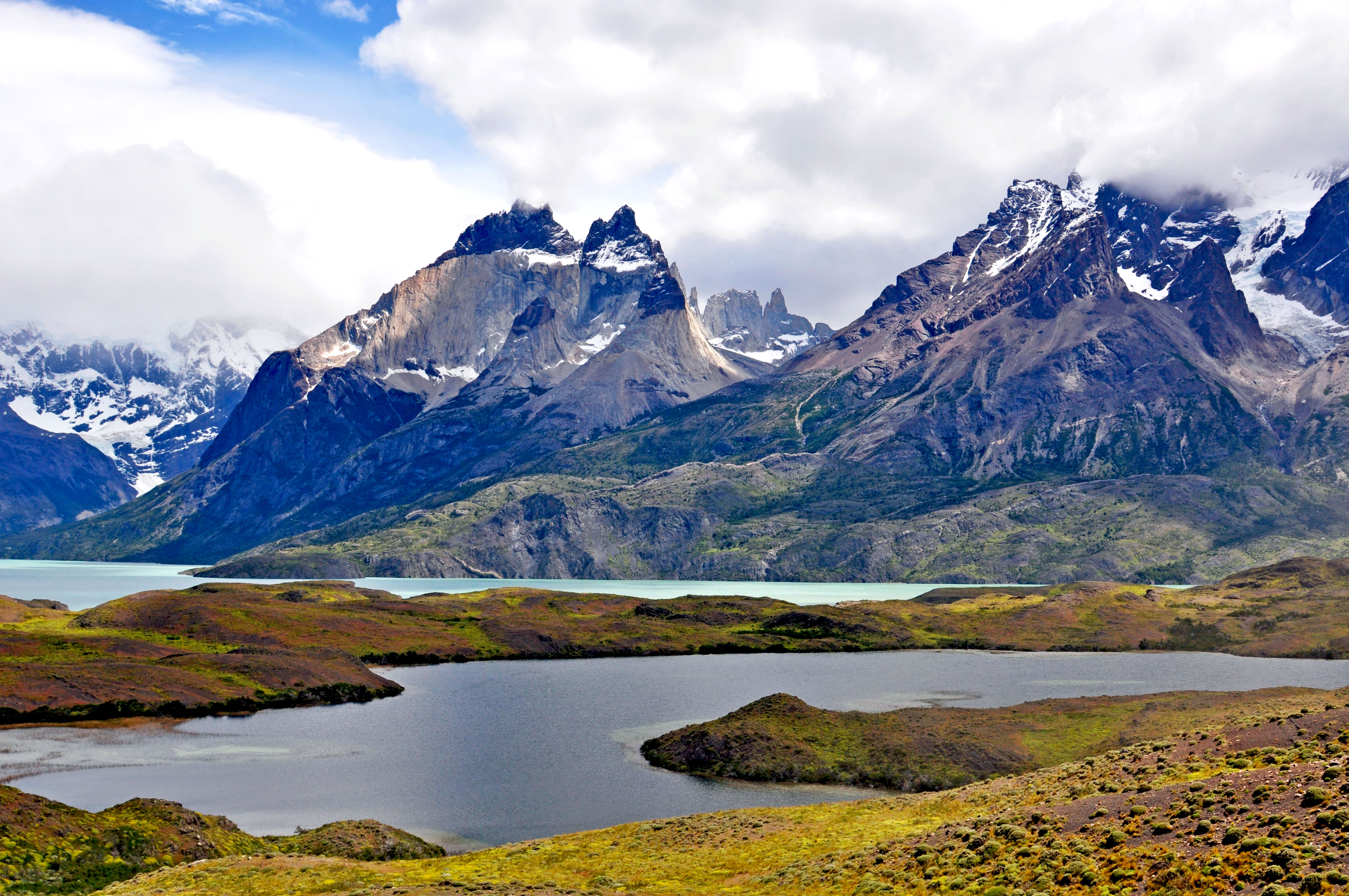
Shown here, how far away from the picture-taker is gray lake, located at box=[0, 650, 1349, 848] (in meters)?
90.4

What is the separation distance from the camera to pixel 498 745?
4614 inches

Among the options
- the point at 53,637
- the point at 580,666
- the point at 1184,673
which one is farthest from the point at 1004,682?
the point at 53,637

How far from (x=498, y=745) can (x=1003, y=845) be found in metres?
76.0

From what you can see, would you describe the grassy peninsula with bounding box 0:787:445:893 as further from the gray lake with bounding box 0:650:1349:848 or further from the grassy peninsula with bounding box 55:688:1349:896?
the gray lake with bounding box 0:650:1349:848

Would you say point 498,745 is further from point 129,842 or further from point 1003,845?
point 1003,845

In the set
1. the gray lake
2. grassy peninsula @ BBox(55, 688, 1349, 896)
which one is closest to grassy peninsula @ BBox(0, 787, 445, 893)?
grassy peninsula @ BBox(55, 688, 1349, 896)

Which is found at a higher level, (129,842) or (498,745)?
(498,745)

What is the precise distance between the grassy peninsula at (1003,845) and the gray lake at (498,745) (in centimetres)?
1453

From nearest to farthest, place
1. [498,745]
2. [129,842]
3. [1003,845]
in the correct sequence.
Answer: [1003,845] < [129,842] < [498,745]

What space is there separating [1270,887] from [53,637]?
174m

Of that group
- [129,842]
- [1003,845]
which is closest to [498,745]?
[129,842]

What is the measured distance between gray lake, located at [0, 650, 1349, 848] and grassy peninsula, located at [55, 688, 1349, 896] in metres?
14.5

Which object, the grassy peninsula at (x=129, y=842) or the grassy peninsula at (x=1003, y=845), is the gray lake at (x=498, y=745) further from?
the grassy peninsula at (x=1003, y=845)

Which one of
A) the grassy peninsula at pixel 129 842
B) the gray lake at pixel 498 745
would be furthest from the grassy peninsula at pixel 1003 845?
the gray lake at pixel 498 745
